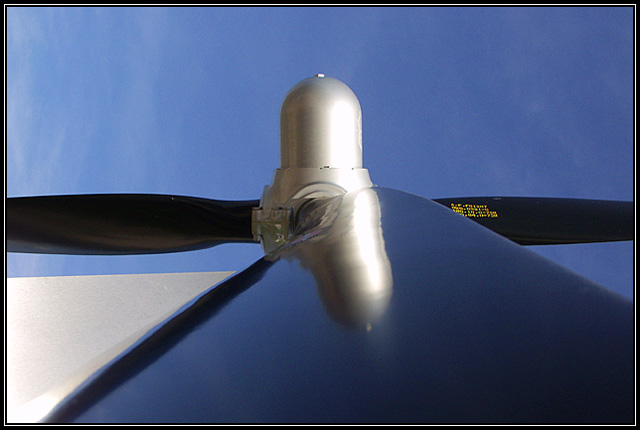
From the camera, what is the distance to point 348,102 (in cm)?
52

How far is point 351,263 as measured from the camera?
139 mm

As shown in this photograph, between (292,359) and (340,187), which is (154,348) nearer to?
(292,359)

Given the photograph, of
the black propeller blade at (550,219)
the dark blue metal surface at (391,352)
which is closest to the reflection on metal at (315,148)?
the black propeller blade at (550,219)

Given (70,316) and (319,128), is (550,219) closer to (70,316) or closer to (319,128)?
(319,128)

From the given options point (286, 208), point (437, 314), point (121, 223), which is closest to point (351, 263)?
point (437, 314)

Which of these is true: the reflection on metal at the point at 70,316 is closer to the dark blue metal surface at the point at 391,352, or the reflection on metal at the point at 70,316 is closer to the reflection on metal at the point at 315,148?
the reflection on metal at the point at 315,148

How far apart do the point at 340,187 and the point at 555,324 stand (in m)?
0.39

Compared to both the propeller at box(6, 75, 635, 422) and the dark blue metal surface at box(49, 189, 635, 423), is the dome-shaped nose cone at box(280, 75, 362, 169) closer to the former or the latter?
Result: the propeller at box(6, 75, 635, 422)

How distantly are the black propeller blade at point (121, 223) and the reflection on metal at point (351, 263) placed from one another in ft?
1.18

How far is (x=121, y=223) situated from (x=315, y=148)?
8.3 inches

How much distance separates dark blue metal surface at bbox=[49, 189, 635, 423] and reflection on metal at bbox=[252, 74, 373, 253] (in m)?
0.35

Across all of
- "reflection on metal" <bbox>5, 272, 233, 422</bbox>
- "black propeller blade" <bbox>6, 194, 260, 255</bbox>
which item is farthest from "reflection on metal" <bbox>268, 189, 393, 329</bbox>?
"black propeller blade" <bbox>6, 194, 260, 255</bbox>

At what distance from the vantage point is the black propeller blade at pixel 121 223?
53 centimetres

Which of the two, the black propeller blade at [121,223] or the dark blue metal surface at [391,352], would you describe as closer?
the dark blue metal surface at [391,352]
